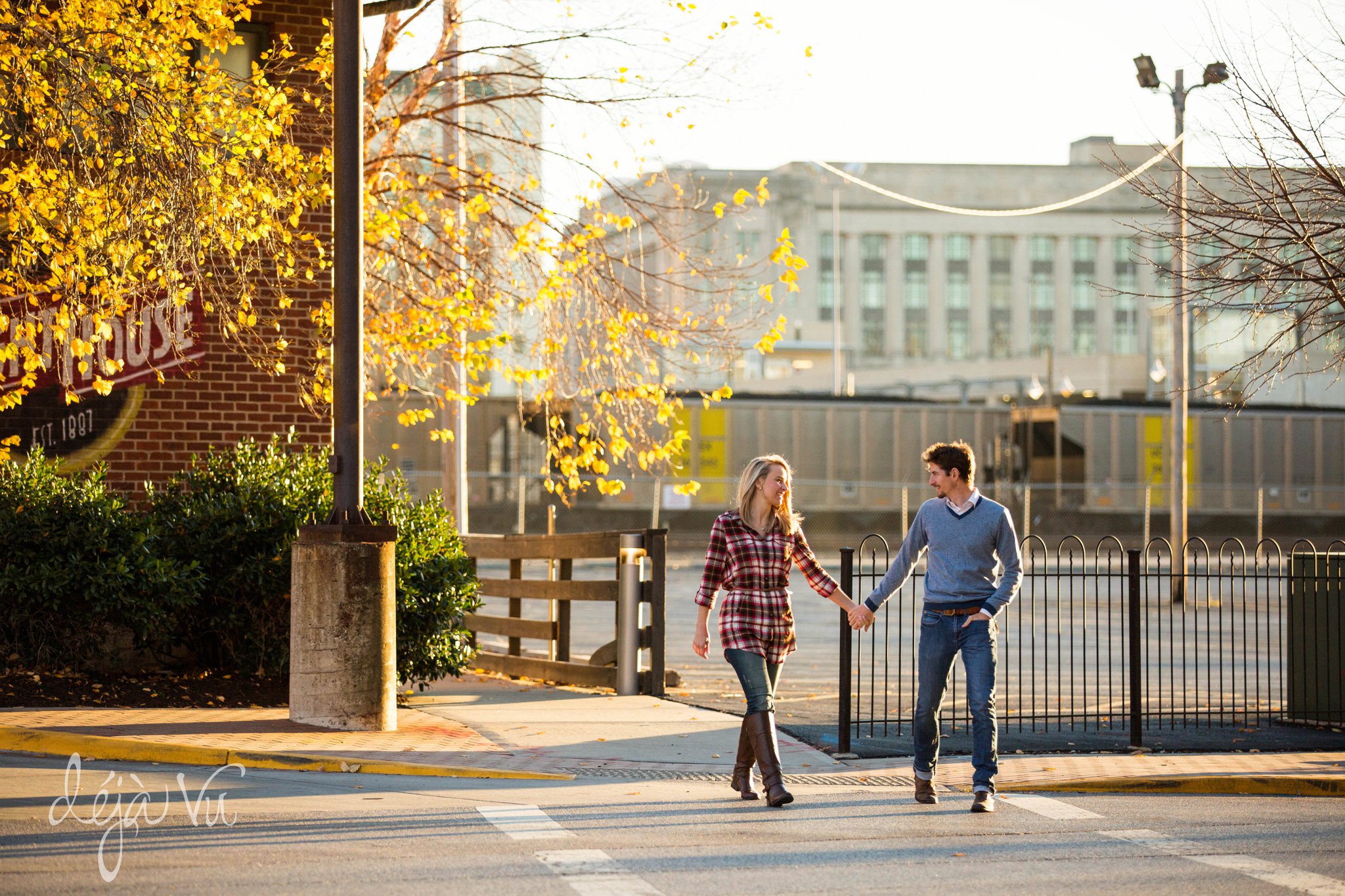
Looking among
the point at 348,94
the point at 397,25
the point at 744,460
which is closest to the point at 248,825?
the point at 348,94

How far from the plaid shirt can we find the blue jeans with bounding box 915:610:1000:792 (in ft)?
1.97

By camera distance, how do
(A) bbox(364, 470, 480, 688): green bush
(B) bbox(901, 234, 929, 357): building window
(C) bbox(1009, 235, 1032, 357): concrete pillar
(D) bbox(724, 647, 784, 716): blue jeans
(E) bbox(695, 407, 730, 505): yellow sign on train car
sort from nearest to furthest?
(D) bbox(724, 647, 784, 716): blue jeans, (A) bbox(364, 470, 480, 688): green bush, (E) bbox(695, 407, 730, 505): yellow sign on train car, (B) bbox(901, 234, 929, 357): building window, (C) bbox(1009, 235, 1032, 357): concrete pillar

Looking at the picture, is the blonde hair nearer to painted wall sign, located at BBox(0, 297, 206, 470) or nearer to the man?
the man

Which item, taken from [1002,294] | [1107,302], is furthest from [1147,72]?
[1107,302]

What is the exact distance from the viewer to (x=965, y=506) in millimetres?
7422

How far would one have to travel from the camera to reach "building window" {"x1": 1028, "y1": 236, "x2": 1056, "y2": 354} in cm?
10400

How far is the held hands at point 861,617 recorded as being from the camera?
7.33 m

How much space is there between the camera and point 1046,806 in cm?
770

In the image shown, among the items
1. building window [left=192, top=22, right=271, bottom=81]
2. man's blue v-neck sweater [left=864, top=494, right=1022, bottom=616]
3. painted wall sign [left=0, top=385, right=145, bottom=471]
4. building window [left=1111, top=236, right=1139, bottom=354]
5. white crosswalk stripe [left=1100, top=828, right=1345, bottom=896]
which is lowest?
white crosswalk stripe [left=1100, top=828, right=1345, bottom=896]

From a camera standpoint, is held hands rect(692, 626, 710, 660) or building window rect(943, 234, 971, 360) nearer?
held hands rect(692, 626, 710, 660)

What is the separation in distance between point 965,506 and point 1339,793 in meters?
3.00

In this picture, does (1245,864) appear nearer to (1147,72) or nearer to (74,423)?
(74,423)

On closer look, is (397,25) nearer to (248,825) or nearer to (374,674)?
(374,674)

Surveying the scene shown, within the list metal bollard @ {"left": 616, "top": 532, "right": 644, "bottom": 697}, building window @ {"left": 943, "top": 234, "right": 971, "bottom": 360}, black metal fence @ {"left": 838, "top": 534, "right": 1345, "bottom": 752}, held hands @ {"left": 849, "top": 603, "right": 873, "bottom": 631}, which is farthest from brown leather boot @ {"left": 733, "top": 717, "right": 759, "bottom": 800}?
building window @ {"left": 943, "top": 234, "right": 971, "bottom": 360}
